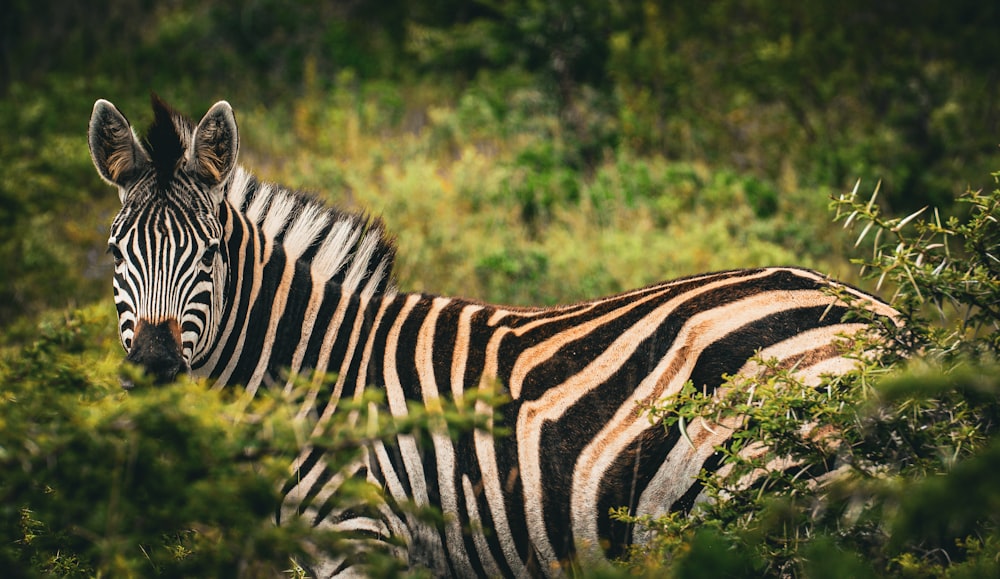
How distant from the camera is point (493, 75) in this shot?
498 inches

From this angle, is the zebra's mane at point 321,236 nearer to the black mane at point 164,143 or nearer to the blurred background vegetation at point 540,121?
the black mane at point 164,143

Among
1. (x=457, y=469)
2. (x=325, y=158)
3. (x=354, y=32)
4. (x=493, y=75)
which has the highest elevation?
(x=354, y=32)

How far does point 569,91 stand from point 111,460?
31.9ft

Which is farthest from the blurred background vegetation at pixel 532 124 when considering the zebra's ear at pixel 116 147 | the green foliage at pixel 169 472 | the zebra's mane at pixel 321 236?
the green foliage at pixel 169 472

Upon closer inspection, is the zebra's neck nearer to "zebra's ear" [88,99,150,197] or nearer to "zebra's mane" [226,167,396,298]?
"zebra's mane" [226,167,396,298]

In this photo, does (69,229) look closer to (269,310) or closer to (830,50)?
(269,310)

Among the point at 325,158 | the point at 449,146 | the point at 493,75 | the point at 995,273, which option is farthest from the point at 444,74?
the point at 995,273

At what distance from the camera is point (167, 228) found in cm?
346

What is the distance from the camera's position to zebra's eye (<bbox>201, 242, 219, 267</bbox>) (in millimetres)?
3496

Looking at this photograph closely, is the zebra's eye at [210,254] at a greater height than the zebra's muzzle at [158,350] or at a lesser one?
greater

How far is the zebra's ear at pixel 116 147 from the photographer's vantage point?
3.62 meters

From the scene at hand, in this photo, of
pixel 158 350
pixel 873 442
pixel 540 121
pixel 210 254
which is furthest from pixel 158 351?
pixel 540 121

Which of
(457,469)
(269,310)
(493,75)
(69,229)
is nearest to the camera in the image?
(457,469)

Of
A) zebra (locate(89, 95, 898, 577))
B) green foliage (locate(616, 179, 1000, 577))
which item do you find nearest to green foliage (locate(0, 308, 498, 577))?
zebra (locate(89, 95, 898, 577))
